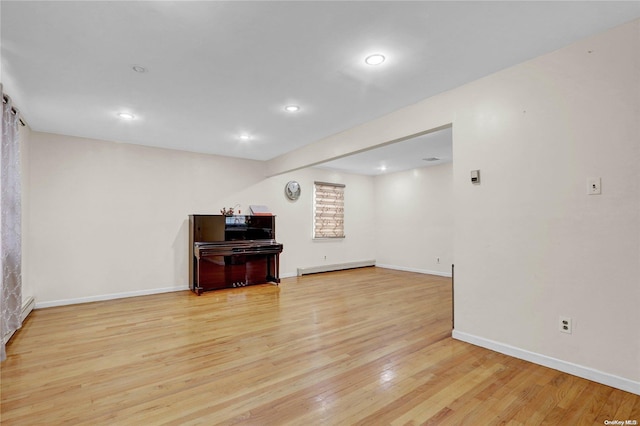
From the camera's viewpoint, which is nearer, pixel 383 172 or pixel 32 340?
pixel 32 340

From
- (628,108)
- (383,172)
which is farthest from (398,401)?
(383,172)

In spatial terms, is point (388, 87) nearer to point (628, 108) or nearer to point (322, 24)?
point (322, 24)

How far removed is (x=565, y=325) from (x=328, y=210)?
17.3ft

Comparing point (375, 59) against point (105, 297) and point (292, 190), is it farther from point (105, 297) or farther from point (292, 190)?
point (105, 297)

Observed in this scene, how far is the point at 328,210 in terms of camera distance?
7.20 m

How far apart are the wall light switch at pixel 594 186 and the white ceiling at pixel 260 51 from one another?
1.02 m

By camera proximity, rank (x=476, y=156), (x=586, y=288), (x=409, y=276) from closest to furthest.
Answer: (x=586, y=288)
(x=476, y=156)
(x=409, y=276)

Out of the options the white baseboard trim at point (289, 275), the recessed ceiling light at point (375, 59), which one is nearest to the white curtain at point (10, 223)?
the recessed ceiling light at point (375, 59)

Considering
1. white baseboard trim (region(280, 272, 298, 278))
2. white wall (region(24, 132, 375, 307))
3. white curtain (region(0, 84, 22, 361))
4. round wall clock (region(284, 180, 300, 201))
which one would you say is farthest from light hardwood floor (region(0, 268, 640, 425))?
round wall clock (region(284, 180, 300, 201))

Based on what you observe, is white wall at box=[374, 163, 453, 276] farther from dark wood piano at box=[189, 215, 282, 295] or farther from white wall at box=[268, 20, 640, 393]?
white wall at box=[268, 20, 640, 393]

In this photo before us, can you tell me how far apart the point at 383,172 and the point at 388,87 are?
486cm

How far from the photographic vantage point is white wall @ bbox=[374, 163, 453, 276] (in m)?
6.47

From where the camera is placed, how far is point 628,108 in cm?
202

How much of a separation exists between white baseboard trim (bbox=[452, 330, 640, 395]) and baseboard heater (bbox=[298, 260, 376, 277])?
4045mm
